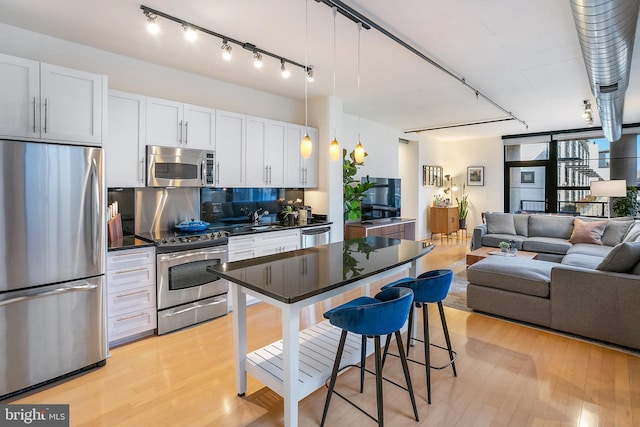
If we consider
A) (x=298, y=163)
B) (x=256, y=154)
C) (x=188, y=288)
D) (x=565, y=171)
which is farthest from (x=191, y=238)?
(x=565, y=171)

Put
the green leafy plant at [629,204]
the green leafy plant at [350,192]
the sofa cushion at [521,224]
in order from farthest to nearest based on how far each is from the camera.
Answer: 1. the green leafy plant at [629,204]
2. the sofa cushion at [521,224]
3. the green leafy plant at [350,192]

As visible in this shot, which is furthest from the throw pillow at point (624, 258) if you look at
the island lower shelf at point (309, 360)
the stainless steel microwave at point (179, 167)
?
the stainless steel microwave at point (179, 167)

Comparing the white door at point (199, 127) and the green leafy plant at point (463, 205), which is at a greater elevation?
the white door at point (199, 127)

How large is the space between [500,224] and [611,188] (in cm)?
199

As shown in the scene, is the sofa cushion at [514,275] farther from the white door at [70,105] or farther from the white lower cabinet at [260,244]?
the white door at [70,105]

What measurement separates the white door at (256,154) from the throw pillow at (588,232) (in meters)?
5.28

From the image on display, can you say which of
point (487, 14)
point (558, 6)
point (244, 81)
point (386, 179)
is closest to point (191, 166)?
point (244, 81)

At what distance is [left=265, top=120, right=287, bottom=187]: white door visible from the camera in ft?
15.1

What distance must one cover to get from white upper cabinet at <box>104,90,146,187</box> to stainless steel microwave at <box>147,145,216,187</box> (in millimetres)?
96

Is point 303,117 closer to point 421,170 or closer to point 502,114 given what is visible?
point 502,114

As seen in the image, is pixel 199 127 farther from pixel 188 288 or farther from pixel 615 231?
pixel 615 231

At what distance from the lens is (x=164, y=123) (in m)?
3.59

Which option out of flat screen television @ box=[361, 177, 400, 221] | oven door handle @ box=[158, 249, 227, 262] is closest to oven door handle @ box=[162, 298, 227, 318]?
oven door handle @ box=[158, 249, 227, 262]

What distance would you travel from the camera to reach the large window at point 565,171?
24.8 ft
